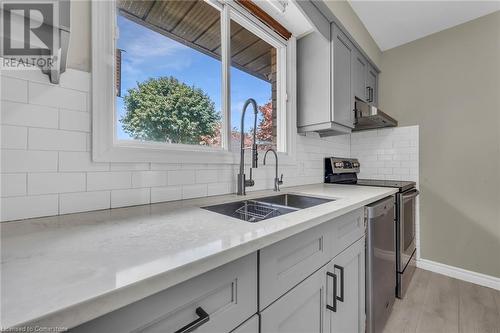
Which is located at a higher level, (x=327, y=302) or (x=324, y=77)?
(x=324, y=77)

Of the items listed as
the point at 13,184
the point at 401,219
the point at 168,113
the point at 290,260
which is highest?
the point at 168,113

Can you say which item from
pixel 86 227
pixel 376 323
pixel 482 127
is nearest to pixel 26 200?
pixel 86 227

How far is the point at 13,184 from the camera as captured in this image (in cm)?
72

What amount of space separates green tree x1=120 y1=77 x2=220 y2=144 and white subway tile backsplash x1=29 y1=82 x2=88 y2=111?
192 mm

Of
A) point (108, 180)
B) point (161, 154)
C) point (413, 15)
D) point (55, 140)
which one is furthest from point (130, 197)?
point (413, 15)

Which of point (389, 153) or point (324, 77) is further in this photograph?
point (389, 153)

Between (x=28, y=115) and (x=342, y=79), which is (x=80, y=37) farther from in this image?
(x=342, y=79)

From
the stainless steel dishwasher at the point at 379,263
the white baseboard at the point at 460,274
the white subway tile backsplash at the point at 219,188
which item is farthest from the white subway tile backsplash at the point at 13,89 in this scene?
the white baseboard at the point at 460,274

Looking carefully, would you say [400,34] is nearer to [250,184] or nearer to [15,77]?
[250,184]

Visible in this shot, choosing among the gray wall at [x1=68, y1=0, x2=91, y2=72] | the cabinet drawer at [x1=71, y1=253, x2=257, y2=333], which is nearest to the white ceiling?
the gray wall at [x1=68, y1=0, x2=91, y2=72]

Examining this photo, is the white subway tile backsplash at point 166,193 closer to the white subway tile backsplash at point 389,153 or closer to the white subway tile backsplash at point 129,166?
the white subway tile backsplash at point 129,166

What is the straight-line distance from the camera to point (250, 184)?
142cm

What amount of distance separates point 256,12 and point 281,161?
1.12 metres

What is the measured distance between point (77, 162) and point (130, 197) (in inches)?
9.6
